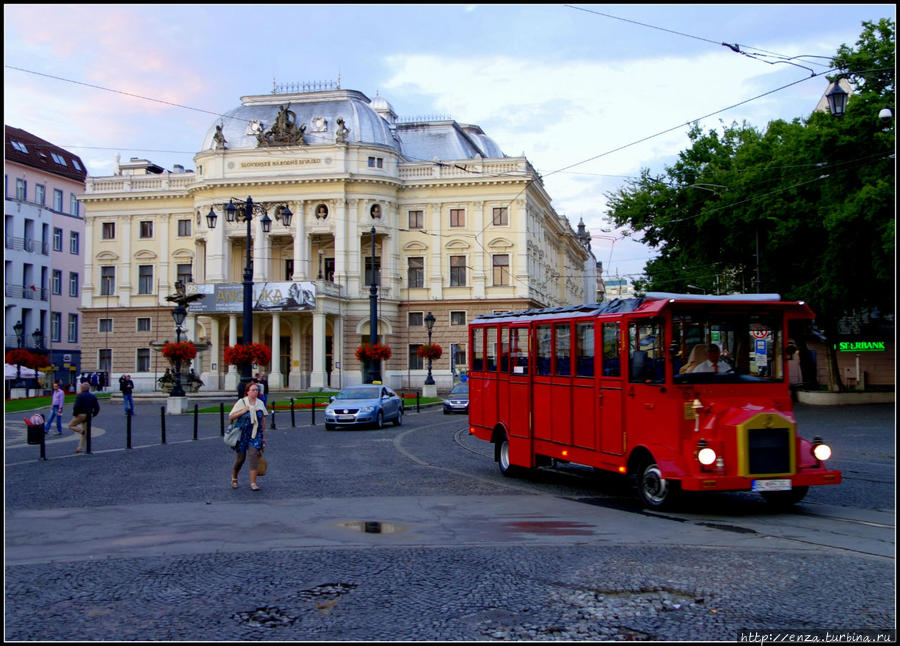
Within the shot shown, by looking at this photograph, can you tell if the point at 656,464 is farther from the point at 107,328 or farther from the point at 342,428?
the point at 107,328

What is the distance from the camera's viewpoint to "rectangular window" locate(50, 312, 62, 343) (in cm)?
7569

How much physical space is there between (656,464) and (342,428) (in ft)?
64.1

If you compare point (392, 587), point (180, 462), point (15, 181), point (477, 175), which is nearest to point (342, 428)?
point (180, 462)

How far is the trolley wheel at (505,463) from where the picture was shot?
16.6m

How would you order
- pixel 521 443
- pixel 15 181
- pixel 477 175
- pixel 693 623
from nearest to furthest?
pixel 693 623
pixel 521 443
pixel 477 175
pixel 15 181

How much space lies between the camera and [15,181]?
70.4 m

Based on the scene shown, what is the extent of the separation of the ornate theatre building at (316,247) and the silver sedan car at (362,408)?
1217 inches

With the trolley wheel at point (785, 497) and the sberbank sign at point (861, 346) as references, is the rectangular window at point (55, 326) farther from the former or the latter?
the trolley wheel at point (785, 497)

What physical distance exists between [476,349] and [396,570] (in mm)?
9921

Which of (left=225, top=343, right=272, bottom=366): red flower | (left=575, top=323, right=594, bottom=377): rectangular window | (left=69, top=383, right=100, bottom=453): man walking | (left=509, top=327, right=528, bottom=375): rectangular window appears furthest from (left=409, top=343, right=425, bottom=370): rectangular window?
(left=575, top=323, right=594, bottom=377): rectangular window

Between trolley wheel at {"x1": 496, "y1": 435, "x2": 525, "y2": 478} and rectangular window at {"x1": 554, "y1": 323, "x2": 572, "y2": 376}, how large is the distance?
2567 mm

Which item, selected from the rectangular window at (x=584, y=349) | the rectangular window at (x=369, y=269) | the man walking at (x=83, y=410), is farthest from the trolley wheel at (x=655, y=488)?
the rectangular window at (x=369, y=269)

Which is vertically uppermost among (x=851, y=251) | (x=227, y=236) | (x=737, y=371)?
(x=227, y=236)

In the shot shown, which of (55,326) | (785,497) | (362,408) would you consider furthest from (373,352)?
(55,326)
